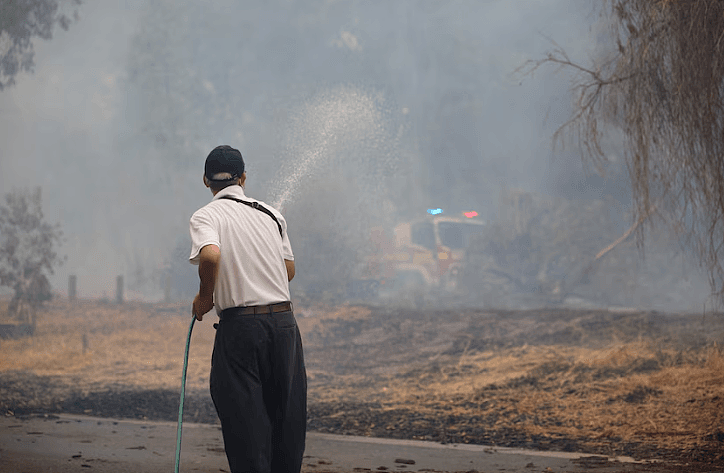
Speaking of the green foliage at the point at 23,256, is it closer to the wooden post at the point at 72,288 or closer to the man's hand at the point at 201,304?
the wooden post at the point at 72,288

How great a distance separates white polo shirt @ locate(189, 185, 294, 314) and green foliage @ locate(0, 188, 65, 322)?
12065 mm

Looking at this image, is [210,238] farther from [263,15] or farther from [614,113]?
[263,15]

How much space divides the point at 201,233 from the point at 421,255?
16207 millimetres

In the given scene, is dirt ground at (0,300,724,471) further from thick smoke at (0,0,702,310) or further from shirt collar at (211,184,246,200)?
shirt collar at (211,184,246,200)

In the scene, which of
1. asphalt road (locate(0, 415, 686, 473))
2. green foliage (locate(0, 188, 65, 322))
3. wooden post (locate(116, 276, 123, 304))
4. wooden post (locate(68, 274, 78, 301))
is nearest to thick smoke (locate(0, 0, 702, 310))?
wooden post (locate(68, 274, 78, 301))

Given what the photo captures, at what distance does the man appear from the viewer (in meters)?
2.76

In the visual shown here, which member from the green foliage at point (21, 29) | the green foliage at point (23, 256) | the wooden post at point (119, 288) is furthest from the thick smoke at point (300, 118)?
the green foliage at point (23, 256)

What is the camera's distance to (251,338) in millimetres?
2787

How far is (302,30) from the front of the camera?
2092cm

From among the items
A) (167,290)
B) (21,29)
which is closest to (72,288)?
(167,290)

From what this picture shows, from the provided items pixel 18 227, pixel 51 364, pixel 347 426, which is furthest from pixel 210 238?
pixel 18 227

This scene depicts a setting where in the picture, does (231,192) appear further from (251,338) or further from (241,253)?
(251,338)

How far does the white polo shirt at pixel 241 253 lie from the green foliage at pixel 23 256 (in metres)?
12.1

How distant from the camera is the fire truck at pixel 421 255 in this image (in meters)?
18.2
